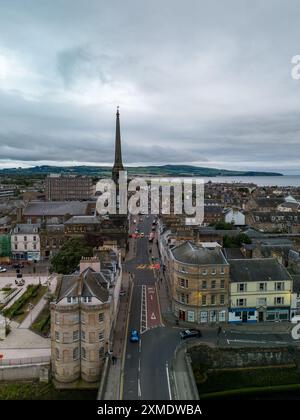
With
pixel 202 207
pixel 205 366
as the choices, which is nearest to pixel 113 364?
pixel 205 366

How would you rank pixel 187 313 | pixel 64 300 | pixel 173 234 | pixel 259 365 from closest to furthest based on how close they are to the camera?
pixel 64 300
pixel 259 365
pixel 187 313
pixel 173 234

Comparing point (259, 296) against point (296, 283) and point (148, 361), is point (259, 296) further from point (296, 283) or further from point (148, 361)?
point (148, 361)

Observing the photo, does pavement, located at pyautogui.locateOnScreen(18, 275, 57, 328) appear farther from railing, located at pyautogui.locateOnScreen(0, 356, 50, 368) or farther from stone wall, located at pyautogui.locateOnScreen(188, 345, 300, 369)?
stone wall, located at pyautogui.locateOnScreen(188, 345, 300, 369)

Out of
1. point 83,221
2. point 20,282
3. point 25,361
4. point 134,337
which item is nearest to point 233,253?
point 134,337

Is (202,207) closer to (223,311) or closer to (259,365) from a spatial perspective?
(223,311)

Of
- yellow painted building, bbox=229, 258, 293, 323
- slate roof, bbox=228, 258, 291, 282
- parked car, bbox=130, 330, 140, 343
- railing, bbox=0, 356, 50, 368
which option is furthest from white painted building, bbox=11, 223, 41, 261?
yellow painted building, bbox=229, 258, 293, 323

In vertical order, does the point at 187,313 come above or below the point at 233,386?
above

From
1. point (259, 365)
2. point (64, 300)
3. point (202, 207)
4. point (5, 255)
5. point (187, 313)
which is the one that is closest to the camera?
point (64, 300)
